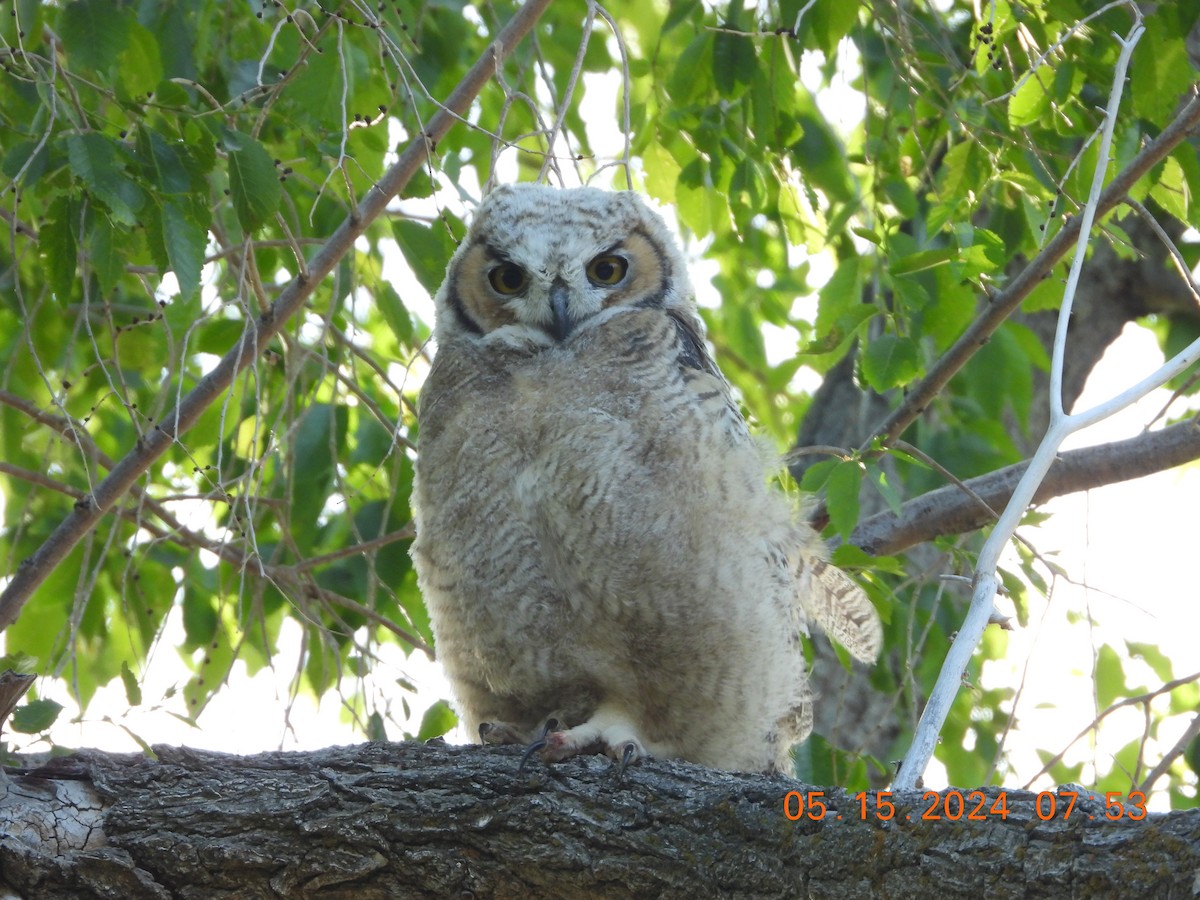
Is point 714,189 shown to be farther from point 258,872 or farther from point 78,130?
point 258,872

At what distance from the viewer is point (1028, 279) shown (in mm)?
2590

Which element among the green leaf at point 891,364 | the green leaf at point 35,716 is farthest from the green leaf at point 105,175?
the green leaf at point 891,364

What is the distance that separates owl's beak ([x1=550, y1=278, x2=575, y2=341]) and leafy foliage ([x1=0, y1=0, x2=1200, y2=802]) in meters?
0.26

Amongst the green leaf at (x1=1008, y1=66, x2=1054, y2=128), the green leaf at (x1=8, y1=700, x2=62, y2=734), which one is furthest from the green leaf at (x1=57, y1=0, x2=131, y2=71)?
the green leaf at (x1=1008, y1=66, x2=1054, y2=128)

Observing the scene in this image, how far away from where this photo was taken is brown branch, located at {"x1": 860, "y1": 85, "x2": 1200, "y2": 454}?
96.9 inches

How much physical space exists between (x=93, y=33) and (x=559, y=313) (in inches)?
38.8

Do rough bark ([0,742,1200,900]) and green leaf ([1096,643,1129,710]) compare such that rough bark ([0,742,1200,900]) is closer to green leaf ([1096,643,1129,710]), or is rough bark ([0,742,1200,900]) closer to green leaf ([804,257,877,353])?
green leaf ([804,257,877,353])

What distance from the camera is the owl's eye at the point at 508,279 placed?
8.96ft

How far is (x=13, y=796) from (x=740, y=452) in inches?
54.2

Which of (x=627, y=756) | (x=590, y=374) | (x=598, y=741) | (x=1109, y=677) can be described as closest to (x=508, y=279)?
(x=590, y=374)

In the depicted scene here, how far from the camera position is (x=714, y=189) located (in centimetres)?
321

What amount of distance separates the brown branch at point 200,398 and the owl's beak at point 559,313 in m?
0.38
